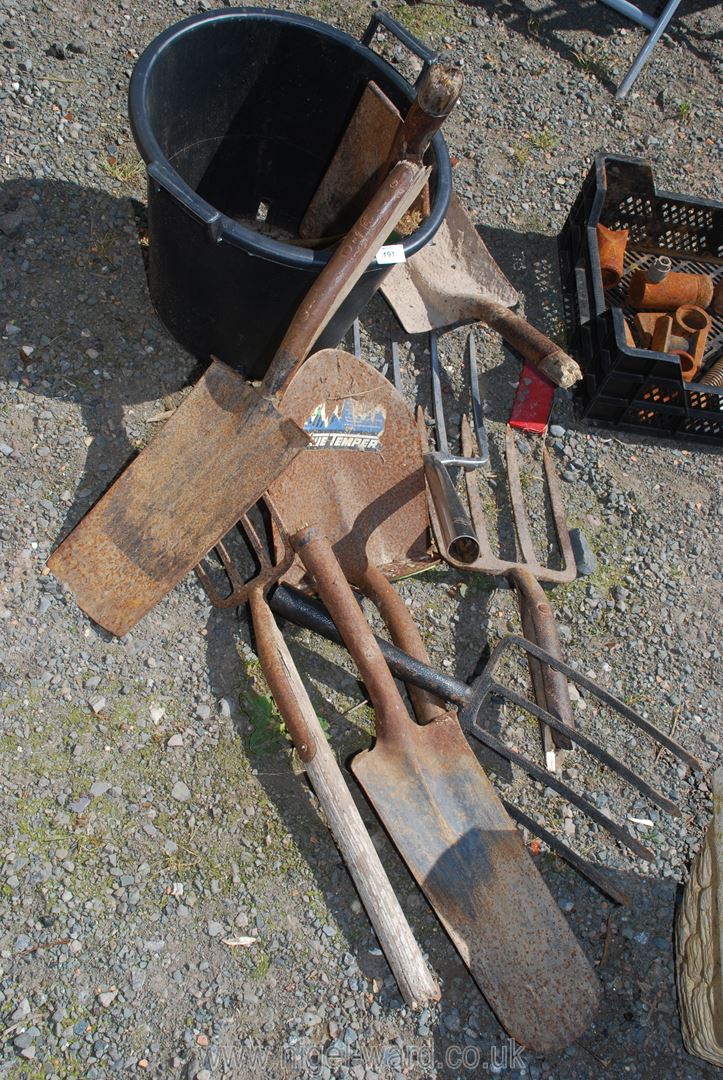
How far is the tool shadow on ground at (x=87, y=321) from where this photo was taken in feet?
8.77

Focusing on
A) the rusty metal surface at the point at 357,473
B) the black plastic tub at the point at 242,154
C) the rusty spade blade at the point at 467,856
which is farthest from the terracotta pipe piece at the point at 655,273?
the rusty spade blade at the point at 467,856

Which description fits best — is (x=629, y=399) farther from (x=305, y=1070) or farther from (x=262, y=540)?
(x=305, y=1070)

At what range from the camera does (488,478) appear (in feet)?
9.98

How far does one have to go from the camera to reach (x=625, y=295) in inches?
142

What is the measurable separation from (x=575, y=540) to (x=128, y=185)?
2162mm

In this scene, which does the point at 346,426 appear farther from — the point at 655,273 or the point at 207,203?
the point at 655,273

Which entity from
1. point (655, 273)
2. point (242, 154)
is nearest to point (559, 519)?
point (655, 273)

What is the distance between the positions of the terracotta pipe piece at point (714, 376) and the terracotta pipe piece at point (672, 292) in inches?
11.7

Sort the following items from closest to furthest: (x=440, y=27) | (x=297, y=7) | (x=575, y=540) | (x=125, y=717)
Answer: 1. (x=125, y=717)
2. (x=575, y=540)
3. (x=297, y=7)
4. (x=440, y=27)

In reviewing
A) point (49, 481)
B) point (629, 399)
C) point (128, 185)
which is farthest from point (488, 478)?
point (128, 185)

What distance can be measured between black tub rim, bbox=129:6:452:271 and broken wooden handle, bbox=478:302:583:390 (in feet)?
1.89

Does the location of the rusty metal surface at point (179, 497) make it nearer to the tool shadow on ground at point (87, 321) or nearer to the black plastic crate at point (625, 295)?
the tool shadow on ground at point (87, 321)

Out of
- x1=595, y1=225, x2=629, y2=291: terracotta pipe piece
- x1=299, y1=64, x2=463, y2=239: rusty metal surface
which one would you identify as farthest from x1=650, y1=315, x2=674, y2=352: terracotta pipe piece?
x1=299, y1=64, x2=463, y2=239: rusty metal surface

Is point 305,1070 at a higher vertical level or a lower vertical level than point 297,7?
lower
